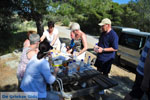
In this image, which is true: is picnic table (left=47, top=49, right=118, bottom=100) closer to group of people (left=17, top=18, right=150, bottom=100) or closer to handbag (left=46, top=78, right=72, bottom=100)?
handbag (left=46, top=78, right=72, bottom=100)

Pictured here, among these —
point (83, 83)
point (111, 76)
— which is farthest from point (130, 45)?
point (83, 83)

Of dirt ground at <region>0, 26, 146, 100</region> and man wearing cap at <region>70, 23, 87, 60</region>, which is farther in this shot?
dirt ground at <region>0, 26, 146, 100</region>

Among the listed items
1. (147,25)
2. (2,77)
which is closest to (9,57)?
(2,77)

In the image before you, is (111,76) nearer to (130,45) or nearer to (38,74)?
(130,45)

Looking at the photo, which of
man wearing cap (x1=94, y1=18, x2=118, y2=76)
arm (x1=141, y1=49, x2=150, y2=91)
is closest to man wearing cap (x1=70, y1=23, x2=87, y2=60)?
man wearing cap (x1=94, y1=18, x2=118, y2=76)

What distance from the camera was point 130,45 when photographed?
17.8 ft

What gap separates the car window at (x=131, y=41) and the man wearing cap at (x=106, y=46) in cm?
254

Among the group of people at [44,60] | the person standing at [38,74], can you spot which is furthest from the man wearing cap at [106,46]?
the person standing at [38,74]

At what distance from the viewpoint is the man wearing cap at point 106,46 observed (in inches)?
113

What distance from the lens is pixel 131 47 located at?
210 inches

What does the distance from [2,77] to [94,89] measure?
3602mm

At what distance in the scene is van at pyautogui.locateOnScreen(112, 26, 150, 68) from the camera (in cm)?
489

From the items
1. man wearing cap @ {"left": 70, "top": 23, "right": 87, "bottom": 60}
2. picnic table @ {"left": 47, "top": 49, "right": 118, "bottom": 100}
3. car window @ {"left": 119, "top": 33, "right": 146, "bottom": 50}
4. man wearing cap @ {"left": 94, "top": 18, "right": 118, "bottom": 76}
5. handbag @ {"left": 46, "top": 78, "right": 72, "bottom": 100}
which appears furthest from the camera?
car window @ {"left": 119, "top": 33, "right": 146, "bottom": 50}

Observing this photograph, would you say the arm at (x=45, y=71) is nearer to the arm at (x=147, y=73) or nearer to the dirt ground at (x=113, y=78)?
the arm at (x=147, y=73)
